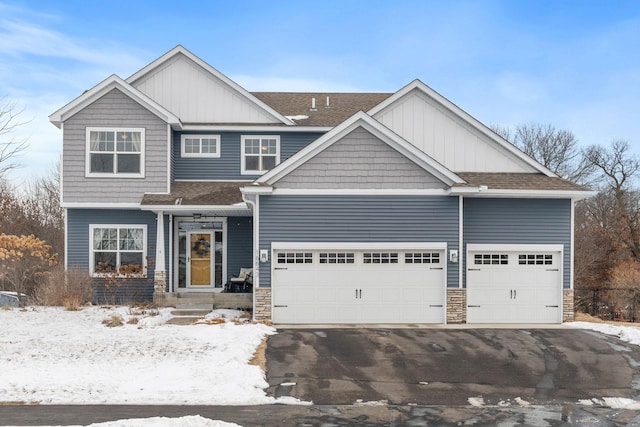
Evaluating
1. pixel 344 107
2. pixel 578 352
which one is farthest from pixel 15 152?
pixel 578 352

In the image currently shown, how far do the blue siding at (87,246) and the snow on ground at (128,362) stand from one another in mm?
3042

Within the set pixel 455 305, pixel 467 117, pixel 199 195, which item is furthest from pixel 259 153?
pixel 455 305

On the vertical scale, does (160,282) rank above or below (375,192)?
below

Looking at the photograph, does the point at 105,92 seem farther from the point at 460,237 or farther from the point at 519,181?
the point at 519,181

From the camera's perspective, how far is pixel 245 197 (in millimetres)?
15570

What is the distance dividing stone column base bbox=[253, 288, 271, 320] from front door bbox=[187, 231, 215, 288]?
4268 millimetres

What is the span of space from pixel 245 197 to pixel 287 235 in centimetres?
161

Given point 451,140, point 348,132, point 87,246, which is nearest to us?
point 348,132

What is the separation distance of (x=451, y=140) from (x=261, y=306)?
7.84m

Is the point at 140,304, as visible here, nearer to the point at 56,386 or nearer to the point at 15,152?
the point at 56,386

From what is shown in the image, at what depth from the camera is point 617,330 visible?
1466 centimetres

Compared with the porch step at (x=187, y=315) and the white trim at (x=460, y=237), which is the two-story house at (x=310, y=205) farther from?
the porch step at (x=187, y=315)

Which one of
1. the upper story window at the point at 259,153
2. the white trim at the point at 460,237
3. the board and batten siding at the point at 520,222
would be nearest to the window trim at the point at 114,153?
the upper story window at the point at 259,153

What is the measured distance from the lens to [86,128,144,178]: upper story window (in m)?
17.7
